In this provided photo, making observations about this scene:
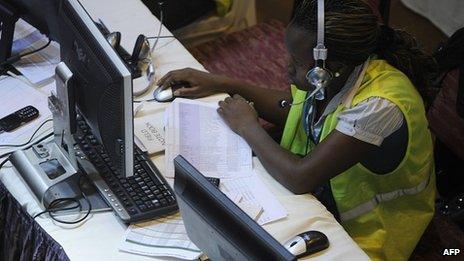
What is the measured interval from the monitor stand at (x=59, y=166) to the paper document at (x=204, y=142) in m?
0.20

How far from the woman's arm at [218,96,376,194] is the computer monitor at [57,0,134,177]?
0.38m

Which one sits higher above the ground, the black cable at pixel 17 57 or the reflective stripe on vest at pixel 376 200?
the black cable at pixel 17 57

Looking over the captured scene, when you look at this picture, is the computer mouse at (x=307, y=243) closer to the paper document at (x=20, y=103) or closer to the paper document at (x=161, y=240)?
the paper document at (x=161, y=240)

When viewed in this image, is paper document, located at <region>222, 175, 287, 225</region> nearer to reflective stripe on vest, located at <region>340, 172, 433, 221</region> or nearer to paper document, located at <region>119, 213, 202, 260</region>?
paper document, located at <region>119, 213, 202, 260</region>

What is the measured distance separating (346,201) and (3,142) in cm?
91

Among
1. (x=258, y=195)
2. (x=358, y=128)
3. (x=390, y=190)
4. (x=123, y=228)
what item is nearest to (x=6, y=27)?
(x=123, y=228)

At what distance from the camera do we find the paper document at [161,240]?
1.41m

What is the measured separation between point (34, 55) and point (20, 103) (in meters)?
0.23

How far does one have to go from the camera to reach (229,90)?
1886 millimetres

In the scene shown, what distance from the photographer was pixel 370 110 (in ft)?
5.05

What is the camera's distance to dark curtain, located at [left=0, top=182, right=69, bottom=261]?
4.81 feet

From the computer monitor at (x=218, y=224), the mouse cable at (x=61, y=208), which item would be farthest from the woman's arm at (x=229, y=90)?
the computer monitor at (x=218, y=224)

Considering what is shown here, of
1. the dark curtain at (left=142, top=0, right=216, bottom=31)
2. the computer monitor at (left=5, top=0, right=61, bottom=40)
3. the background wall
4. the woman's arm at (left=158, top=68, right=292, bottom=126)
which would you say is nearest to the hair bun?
the woman's arm at (left=158, top=68, right=292, bottom=126)

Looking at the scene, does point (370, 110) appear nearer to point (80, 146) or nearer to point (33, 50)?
point (80, 146)
